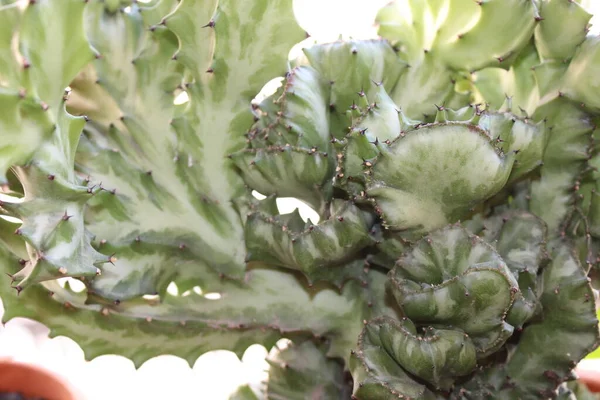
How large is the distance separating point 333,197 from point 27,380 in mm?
668

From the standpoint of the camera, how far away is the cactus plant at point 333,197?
2.14ft

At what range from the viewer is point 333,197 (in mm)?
760

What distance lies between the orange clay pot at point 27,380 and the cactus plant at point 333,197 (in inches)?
13.4

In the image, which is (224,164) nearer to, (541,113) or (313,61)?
(313,61)

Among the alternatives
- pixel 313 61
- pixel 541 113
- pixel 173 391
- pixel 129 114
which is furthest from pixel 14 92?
pixel 173 391

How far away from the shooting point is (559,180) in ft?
2.64

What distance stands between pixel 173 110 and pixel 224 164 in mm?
86

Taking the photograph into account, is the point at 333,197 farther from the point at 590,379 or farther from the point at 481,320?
the point at 590,379

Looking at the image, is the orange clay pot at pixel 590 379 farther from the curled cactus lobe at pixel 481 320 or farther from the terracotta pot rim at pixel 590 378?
the curled cactus lobe at pixel 481 320

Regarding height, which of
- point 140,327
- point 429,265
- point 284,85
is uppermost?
point 284,85

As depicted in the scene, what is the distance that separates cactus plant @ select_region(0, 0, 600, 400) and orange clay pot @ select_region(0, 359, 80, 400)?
1.11 feet

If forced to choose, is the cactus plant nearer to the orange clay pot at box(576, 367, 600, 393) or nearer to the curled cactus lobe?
the curled cactus lobe

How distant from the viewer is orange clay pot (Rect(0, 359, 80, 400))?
109 centimetres

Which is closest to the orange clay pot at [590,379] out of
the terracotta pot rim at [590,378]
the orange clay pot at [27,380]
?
the terracotta pot rim at [590,378]
